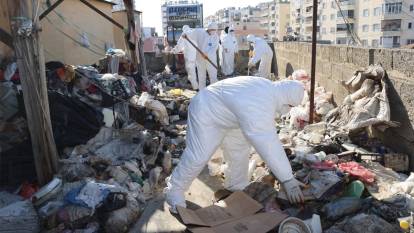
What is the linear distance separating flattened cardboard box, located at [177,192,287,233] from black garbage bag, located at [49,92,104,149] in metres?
2.09

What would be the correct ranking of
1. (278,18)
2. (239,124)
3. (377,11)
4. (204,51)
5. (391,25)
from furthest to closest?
(278,18) → (377,11) → (391,25) → (204,51) → (239,124)

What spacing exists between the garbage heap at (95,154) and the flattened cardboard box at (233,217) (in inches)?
22.1

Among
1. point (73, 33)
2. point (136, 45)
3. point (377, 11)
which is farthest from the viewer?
point (377, 11)

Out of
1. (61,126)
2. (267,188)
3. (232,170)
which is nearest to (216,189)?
(232,170)

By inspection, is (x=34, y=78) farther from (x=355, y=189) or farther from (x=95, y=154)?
(x=355, y=189)

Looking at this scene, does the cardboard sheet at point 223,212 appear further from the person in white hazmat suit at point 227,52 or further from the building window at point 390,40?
the building window at point 390,40

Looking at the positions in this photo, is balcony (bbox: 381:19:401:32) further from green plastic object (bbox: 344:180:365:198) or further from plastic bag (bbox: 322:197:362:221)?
plastic bag (bbox: 322:197:362:221)

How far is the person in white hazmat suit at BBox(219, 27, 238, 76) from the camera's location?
12.3 metres

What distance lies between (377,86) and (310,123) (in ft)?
4.23

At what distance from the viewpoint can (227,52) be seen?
12.3m

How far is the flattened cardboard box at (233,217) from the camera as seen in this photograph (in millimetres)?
2873

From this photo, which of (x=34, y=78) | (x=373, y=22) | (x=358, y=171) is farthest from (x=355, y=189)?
(x=373, y=22)

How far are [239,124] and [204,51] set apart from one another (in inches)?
249

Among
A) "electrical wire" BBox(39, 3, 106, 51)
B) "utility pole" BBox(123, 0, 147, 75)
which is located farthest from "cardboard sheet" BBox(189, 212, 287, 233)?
"electrical wire" BBox(39, 3, 106, 51)
